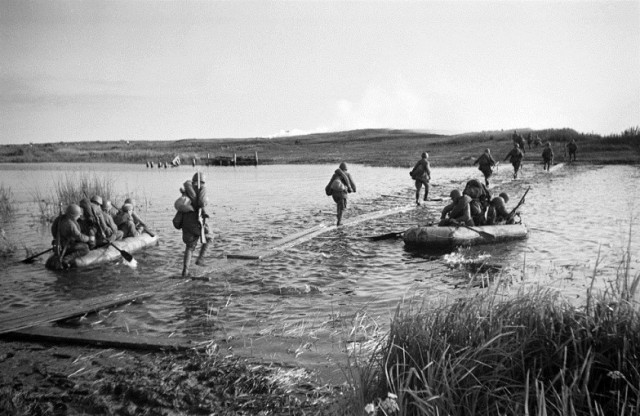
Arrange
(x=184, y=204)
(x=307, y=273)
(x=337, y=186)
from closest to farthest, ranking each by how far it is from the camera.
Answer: (x=184, y=204)
(x=307, y=273)
(x=337, y=186)

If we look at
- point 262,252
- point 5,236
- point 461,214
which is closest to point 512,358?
point 262,252

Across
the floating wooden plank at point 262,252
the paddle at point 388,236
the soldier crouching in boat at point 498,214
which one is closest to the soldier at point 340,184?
the paddle at point 388,236

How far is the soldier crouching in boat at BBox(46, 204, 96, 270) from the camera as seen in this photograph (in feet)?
44.3

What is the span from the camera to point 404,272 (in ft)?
41.2

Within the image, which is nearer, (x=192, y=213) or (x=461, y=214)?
(x=192, y=213)

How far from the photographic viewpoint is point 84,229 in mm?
14734

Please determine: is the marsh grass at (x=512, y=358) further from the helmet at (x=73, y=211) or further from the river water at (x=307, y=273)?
the helmet at (x=73, y=211)

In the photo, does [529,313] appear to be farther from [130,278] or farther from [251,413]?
[130,278]

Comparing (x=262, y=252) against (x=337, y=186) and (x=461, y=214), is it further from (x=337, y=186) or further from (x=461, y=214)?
(x=461, y=214)

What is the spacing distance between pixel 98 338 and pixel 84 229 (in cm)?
765

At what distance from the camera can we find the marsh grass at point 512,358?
473cm

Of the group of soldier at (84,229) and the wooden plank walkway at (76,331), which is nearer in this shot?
the wooden plank walkway at (76,331)

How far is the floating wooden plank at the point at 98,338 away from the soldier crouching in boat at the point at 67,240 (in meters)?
5.27

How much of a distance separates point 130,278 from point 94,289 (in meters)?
1.06
